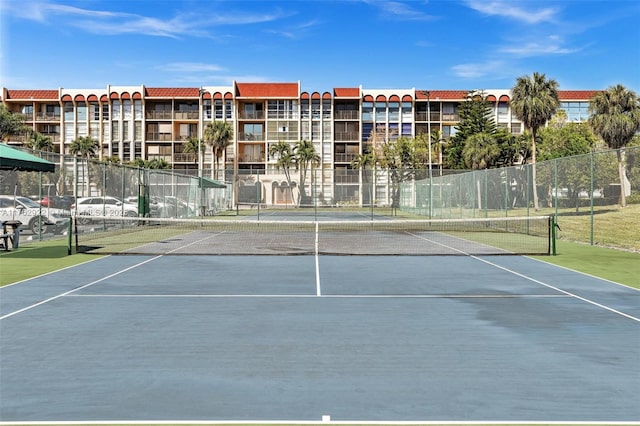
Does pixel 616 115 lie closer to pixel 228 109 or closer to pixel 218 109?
pixel 228 109

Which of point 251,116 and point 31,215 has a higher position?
point 251,116

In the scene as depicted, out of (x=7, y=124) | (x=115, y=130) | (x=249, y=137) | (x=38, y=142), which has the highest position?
(x=115, y=130)

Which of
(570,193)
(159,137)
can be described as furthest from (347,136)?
(570,193)

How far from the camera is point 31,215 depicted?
90.2ft

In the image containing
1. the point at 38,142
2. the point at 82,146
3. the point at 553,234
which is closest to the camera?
the point at 553,234

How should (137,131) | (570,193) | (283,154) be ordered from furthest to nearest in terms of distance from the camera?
(137,131) < (283,154) < (570,193)

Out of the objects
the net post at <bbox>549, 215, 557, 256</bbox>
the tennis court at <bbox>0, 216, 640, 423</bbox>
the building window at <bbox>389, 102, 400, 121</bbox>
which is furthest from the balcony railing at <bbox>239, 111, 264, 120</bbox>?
the tennis court at <bbox>0, 216, 640, 423</bbox>

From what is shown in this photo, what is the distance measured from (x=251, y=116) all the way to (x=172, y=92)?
41.1ft

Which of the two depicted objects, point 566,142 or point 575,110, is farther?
point 575,110

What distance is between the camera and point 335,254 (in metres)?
19.7

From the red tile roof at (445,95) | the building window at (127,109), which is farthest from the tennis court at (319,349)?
the building window at (127,109)

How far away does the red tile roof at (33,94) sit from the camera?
306 feet

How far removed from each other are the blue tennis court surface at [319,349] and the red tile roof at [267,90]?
262 ft

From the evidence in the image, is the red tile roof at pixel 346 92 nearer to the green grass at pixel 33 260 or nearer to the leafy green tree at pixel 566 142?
the leafy green tree at pixel 566 142
